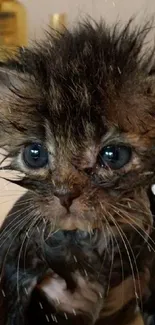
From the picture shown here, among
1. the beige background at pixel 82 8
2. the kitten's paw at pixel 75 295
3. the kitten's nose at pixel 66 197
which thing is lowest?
the kitten's paw at pixel 75 295

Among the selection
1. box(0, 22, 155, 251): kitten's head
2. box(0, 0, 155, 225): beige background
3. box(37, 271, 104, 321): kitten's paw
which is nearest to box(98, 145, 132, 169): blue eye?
box(0, 22, 155, 251): kitten's head

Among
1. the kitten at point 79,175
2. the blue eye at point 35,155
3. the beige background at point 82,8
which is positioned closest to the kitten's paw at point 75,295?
the kitten at point 79,175

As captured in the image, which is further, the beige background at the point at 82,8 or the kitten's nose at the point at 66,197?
the beige background at the point at 82,8

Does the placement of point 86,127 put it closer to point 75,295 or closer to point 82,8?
point 75,295

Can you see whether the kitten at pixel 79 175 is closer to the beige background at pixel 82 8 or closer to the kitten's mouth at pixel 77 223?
the kitten's mouth at pixel 77 223

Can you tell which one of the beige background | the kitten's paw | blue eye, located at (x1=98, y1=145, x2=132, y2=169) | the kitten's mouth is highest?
the beige background

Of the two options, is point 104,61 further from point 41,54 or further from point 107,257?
point 107,257

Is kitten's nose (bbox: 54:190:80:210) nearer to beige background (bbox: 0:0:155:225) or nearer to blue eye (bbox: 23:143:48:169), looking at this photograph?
blue eye (bbox: 23:143:48:169)

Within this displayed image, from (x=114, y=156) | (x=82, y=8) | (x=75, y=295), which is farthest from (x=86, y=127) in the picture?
(x=82, y=8)
